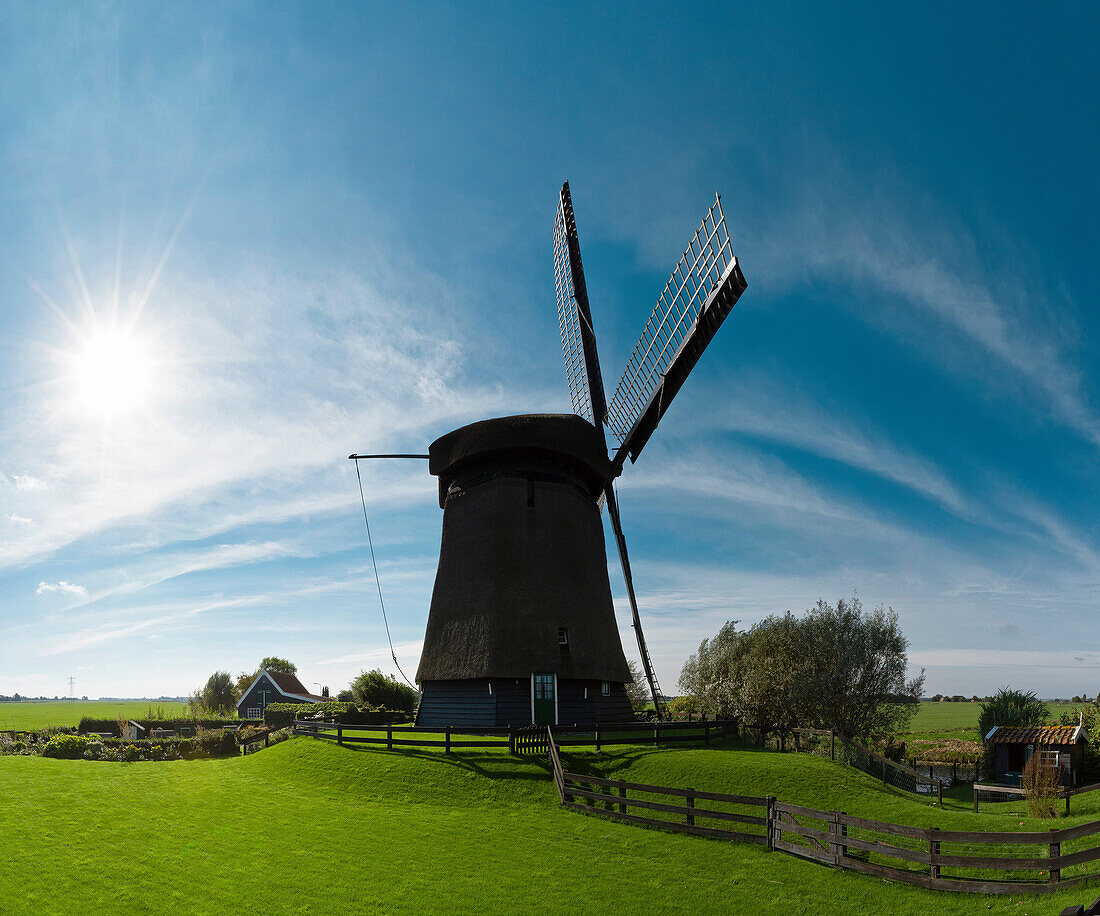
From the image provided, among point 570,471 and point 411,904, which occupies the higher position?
point 570,471

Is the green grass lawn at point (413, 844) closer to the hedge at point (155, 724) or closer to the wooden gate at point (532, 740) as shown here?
the wooden gate at point (532, 740)

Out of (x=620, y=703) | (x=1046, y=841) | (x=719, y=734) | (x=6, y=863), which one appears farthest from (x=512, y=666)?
(x=1046, y=841)

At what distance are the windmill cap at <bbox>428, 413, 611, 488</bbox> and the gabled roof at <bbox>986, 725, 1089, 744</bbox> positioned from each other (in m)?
19.6

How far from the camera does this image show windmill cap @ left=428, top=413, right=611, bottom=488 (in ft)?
85.9

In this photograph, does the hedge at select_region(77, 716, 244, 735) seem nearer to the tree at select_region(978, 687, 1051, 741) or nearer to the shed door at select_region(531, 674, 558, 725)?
the shed door at select_region(531, 674, 558, 725)

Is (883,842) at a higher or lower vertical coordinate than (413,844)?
lower

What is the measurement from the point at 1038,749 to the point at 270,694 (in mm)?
51123

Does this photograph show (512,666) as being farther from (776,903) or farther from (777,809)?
(776,903)

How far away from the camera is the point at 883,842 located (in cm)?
1354

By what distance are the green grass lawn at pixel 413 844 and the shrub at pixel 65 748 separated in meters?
6.58

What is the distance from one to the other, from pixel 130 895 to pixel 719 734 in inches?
758

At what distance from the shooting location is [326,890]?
10758 mm

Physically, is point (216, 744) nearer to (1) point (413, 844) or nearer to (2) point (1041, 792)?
(1) point (413, 844)

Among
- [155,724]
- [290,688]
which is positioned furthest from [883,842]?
[290,688]
